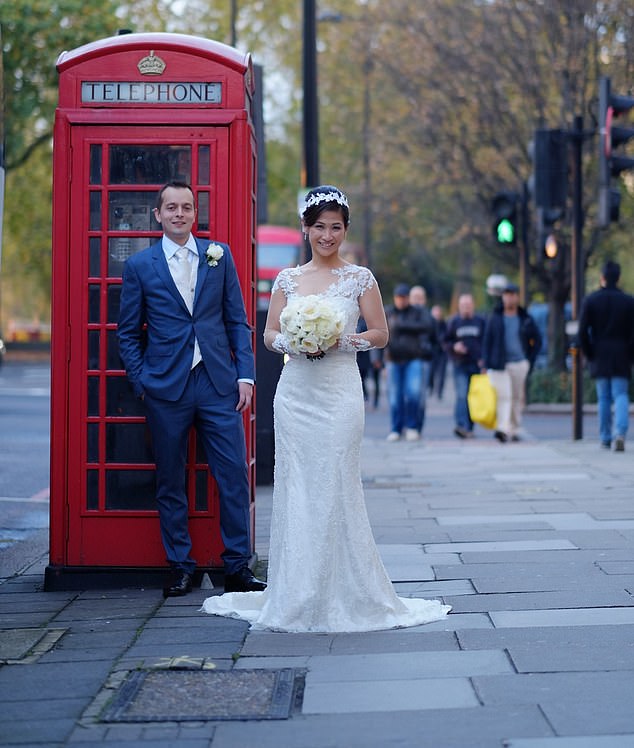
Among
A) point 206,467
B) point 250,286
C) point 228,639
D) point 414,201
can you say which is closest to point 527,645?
point 228,639

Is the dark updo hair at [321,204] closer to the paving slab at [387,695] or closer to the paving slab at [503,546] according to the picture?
the paving slab at [387,695]

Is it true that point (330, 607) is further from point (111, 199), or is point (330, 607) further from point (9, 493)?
point (9, 493)

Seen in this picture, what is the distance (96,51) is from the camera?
7543 millimetres

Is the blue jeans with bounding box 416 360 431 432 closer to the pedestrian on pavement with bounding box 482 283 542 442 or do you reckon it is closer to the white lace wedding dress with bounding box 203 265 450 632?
the pedestrian on pavement with bounding box 482 283 542 442

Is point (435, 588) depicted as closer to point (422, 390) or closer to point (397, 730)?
point (397, 730)

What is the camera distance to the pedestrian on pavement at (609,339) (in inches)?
615

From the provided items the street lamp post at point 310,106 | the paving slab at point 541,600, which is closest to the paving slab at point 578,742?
the paving slab at point 541,600

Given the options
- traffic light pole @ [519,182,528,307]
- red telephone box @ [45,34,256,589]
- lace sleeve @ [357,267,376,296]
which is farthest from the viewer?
traffic light pole @ [519,182,528,307]

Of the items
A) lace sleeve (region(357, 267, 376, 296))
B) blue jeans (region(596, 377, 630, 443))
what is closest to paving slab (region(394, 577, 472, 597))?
lace sleeve (region(357, 267, 376, 296))

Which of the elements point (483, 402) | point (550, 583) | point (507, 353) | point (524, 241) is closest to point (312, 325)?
point (550, 583)

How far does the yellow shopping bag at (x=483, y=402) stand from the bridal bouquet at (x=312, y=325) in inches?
413

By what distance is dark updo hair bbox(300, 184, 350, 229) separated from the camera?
6754 millimetres

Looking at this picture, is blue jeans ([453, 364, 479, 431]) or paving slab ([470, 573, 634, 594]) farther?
blue jeans ([453, 364, 479, 431])

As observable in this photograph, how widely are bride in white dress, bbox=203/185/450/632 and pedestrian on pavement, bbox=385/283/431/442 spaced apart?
1037cm
